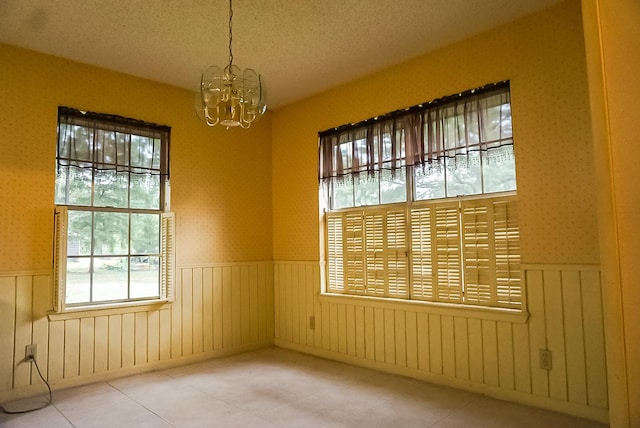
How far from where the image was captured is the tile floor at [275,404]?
2891 millimetres

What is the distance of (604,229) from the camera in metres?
1.21

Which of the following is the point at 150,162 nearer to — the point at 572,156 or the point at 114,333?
the point at 114,333

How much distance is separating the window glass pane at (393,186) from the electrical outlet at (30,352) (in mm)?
3296

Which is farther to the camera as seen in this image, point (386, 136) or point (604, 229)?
point (386, 136)

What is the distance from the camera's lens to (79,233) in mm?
3857

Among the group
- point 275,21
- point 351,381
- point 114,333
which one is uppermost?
point 275,21

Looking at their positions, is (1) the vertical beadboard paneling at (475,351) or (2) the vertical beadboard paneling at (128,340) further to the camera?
(2) the vertical beadboard paneling at (128,340)

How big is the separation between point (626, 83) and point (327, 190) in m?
3.65

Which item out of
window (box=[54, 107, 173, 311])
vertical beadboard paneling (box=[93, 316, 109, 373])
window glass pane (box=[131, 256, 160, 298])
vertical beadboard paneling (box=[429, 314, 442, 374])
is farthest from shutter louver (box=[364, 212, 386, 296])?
vertical beadboard paneling (box=[93, 316, 109, 373])

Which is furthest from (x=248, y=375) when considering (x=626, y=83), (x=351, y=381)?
(x=626, y=83)

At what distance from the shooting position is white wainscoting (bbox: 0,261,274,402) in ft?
11.4

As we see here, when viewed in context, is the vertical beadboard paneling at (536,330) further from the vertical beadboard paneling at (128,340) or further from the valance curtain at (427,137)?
the vertical beadboard paneling at (128,340)

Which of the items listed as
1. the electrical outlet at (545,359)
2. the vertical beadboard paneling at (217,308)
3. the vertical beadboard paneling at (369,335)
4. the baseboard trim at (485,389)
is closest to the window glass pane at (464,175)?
the electrical outlet at (545,359)

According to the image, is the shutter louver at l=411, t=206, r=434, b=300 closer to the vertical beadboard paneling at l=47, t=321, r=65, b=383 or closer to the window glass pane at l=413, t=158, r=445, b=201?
the window glass pane at l=413, t=158, r=445, b=201
